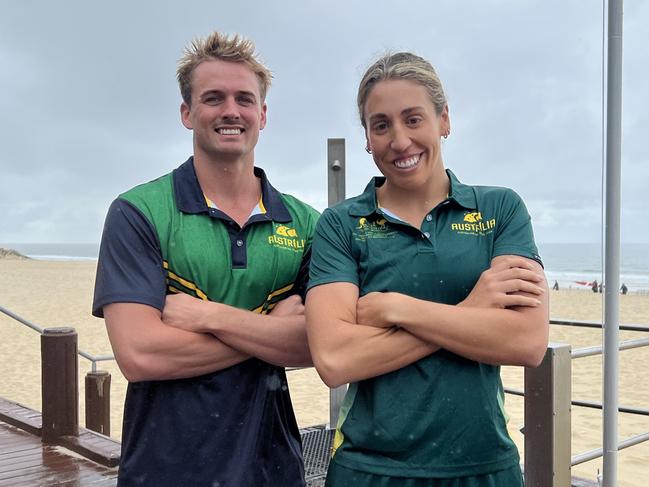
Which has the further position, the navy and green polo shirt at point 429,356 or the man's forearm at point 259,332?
the man's forearm at point 259,332

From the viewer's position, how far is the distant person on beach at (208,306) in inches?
78.4

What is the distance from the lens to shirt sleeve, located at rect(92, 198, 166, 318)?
199cm

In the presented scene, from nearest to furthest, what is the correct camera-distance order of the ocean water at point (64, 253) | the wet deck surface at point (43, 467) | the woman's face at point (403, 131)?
1. the woman's face at point (403, 131)
2. the wet deck surface at point (43, 467)
3. the ocean water at point (64, 253)

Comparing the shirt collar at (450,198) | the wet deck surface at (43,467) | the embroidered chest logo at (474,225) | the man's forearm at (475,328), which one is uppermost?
the shirt collar at (450,198)

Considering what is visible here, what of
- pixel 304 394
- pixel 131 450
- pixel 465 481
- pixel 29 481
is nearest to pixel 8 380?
pixel 304 394

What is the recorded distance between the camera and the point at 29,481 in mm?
4699

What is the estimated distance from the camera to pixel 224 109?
2094 millimetres

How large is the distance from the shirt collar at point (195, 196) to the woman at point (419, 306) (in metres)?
0.24

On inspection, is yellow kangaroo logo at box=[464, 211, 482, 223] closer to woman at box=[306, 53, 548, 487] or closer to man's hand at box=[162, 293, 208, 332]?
woman at box=[306, 53, 548, 487]

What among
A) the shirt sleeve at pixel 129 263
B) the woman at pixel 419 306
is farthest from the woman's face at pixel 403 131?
the shirt sleeve at pixel 129 263

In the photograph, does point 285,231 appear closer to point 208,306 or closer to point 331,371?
point 208,306

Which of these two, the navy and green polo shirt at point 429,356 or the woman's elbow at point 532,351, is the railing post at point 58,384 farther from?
the woman's elbow at point 532,351

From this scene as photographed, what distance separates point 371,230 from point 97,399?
18.5 feet

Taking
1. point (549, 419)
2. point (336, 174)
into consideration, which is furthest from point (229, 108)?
point (336, 174)
